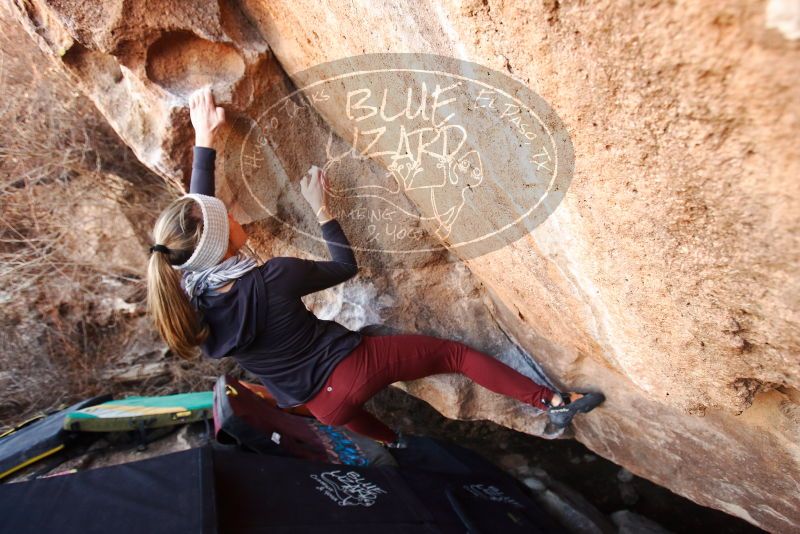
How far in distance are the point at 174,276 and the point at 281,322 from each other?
35 centimetres

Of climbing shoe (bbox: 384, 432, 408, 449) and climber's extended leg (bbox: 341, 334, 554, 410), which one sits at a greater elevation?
climber's extended leg (bbox: 341, 334, 554, 410)

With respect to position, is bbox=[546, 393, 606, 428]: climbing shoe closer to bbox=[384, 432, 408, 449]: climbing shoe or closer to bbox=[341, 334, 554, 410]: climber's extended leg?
bbox=[341, 334, 554, 410]: climber's extended leg

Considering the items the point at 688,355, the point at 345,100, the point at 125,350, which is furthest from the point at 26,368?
the point at 688,355

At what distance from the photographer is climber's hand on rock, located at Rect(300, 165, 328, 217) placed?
69.7 inches

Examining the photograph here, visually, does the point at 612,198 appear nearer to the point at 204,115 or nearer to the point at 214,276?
the point at 214,276

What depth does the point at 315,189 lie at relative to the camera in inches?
70.3

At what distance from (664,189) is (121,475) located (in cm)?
138

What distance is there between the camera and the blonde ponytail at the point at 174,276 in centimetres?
145

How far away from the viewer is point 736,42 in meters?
0.66

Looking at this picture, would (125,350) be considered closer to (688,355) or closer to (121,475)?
(121,475)

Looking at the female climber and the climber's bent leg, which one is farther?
the climber's bent leg

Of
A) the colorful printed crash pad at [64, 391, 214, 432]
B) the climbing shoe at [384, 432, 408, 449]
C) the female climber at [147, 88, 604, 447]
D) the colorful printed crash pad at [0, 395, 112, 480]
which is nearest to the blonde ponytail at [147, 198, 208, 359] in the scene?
the female climber at [147, 88, 604, 447]

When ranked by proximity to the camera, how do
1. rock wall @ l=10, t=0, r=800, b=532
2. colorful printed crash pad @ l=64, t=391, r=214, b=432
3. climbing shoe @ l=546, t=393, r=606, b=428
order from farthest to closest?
colorful printed crash pad @ l=64, t=391, r=214, b=432
climbing shoe @ l=546, t=393, r=606, b=428
rock wall @ l=10, t=0, r=800, b=532

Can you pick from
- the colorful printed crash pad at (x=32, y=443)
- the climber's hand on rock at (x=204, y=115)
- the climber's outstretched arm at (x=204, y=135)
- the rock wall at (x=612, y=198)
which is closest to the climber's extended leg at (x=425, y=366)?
the rock wall at (x=612, y=198)
